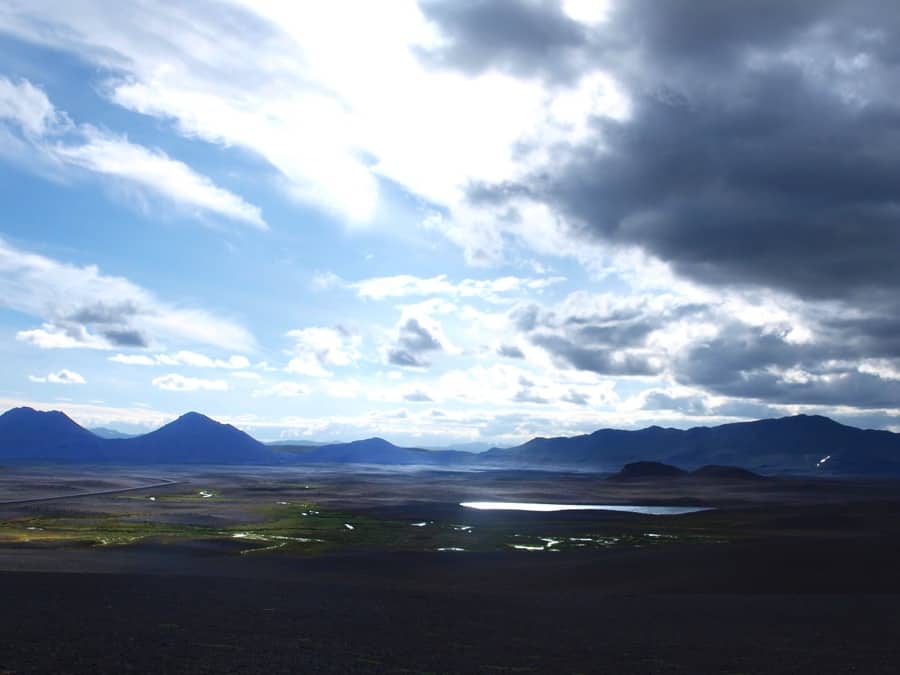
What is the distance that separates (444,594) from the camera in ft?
126

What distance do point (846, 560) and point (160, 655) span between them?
4301cm

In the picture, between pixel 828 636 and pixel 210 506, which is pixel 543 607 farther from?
pixel 210 506

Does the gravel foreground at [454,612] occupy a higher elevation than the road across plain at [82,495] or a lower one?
higher

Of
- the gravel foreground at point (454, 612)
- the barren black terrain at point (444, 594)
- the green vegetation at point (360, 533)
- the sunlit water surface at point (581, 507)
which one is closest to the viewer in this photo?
the gravel foreground at point (454, 612)

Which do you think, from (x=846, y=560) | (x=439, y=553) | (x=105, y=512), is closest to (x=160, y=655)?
(x=439, y=553)

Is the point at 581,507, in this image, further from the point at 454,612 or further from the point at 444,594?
the point at 454,612

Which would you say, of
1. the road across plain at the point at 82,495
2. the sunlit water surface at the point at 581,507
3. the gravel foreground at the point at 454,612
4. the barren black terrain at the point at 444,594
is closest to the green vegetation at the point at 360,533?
the barren black terrain at the point at 444,594

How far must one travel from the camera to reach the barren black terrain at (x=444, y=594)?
80.4ft

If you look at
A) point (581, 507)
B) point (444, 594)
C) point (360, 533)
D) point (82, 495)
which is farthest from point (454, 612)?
point (82, 495)

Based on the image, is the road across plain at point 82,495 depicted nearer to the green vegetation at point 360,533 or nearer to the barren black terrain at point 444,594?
the barren black terrain at point 444,594

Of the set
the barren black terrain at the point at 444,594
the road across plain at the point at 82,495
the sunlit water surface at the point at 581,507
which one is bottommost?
the sunlit water surface at the point at 581,507

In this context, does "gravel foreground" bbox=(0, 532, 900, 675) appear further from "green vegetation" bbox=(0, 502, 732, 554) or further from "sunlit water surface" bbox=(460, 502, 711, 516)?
"sunlit water surface" bbox=(460, 502, 711, 516)

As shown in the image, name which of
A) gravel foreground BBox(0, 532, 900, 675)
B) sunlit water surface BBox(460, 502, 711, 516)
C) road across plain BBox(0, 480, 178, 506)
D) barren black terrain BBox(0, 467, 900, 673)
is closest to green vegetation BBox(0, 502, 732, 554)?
barren black terrain BBox(0, 467, 900, 673)

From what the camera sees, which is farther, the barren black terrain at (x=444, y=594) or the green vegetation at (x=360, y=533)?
the green vegetation at (x=360, y=533)
